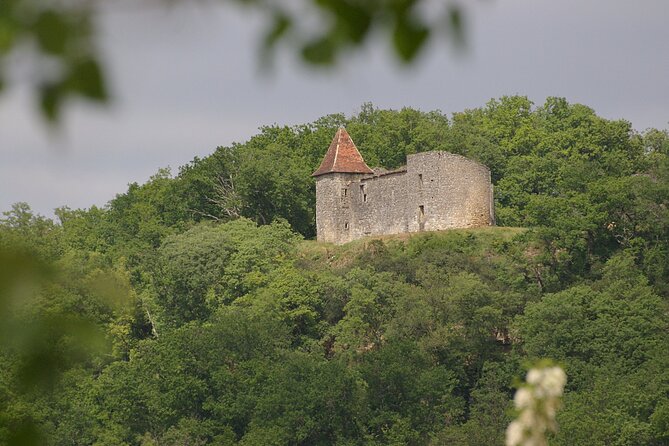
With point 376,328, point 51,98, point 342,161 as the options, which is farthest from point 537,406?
point 342,161

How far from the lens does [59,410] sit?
48750 mm

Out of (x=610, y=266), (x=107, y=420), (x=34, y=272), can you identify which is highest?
(x=34, y=272)

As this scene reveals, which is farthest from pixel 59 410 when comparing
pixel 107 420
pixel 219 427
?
pixel 219 427

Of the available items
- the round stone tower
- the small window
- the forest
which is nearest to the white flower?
the forest

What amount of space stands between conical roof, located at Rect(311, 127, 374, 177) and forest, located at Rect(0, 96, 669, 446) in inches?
108

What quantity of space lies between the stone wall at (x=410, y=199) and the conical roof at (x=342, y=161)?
0.36m

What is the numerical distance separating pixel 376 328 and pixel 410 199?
14.6ft

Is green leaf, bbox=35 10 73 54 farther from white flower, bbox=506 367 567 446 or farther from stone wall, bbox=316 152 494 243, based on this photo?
stone wall, bbox=316 152 494 243

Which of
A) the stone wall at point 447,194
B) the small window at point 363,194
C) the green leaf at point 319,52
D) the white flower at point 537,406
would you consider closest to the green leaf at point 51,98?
the green leaf at point 319,52

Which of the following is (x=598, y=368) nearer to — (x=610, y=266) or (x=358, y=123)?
(x=610, y=266)

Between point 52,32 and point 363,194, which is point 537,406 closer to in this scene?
point 52,32

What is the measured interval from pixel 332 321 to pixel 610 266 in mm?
9717

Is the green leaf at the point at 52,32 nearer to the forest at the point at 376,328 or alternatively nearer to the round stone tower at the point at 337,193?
the forest at the point at 376,328

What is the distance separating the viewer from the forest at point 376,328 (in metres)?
42.2
